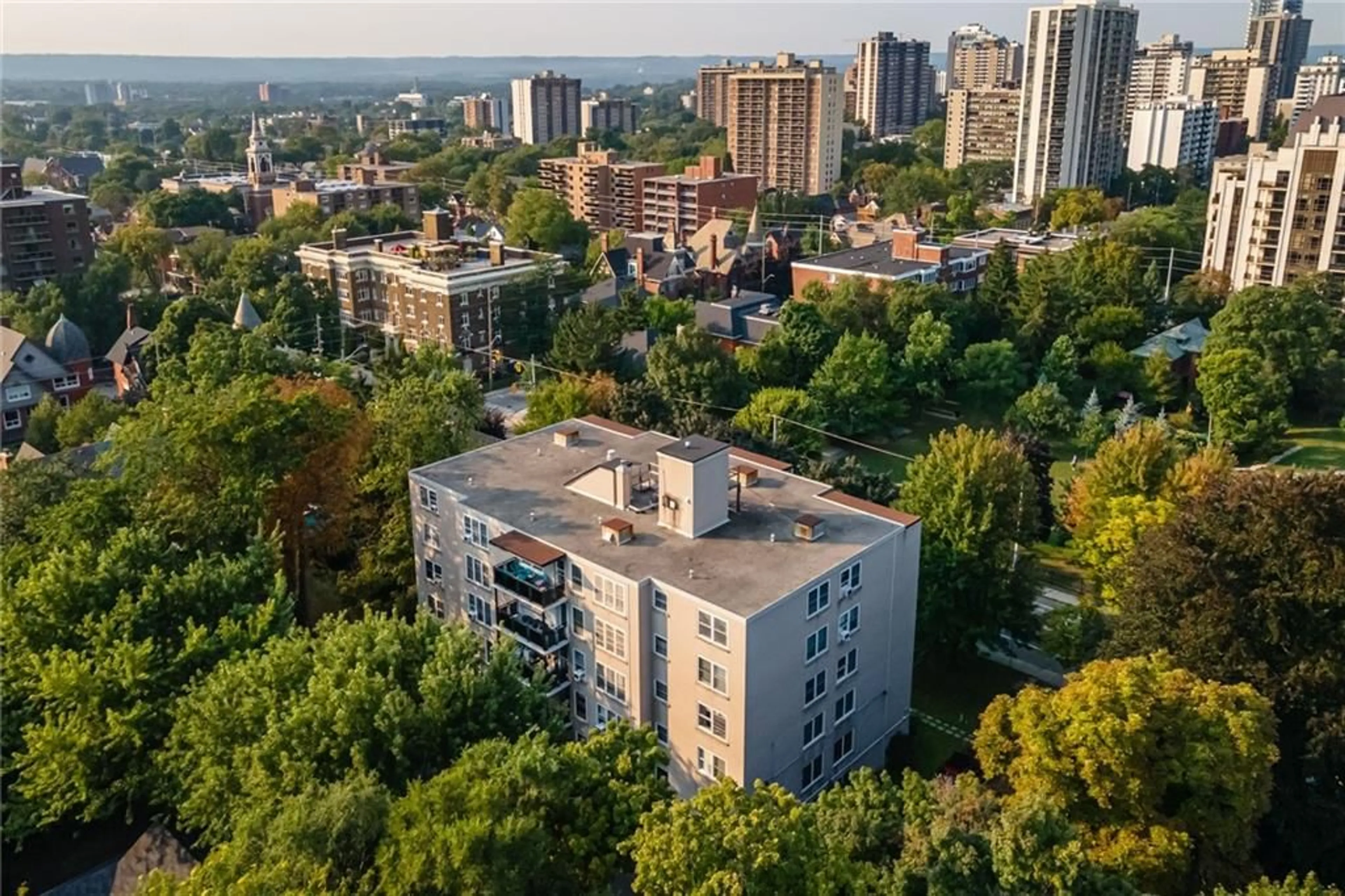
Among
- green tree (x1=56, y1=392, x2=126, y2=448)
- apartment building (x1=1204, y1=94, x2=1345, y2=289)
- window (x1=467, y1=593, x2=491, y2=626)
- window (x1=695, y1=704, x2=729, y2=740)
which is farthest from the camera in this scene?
apartment building (x1=1204, y1=94, x2=1345, y2=289)

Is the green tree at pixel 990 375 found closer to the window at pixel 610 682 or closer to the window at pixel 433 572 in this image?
the window at pixel 433 572

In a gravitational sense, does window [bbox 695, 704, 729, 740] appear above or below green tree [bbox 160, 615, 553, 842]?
below

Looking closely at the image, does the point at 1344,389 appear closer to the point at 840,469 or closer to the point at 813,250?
the point at 840,469

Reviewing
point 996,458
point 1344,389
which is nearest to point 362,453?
point 996,458

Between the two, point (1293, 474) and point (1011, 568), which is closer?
point (1293, 474)

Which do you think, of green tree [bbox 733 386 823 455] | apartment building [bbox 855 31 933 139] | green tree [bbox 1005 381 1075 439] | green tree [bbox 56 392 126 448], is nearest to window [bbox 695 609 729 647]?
green tree [bbox 733 386 823 455]

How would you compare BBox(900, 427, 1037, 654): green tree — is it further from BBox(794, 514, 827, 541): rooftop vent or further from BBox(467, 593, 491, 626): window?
BBox(467, 593, 491, 626): window

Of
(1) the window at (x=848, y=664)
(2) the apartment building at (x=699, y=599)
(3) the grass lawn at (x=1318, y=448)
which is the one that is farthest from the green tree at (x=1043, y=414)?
(1) the window at (x=848, y=664)
